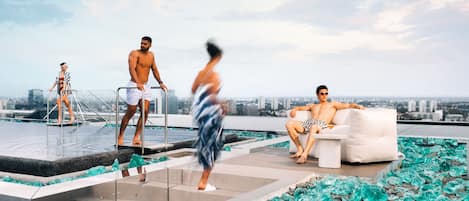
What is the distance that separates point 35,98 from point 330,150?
840 cm

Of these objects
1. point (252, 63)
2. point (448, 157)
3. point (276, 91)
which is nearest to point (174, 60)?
point (252, 63)

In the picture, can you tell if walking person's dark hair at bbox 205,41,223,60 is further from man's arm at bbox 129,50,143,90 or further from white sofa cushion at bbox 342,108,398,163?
man's arm at bbox 129,50,143,90

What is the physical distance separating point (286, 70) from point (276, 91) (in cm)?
82

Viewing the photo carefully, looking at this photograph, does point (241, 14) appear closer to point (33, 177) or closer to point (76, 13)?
point (76, 13)

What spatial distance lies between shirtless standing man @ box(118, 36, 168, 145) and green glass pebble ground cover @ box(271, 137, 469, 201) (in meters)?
2.69

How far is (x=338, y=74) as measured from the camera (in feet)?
39.2

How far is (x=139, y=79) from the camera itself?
5832 mm

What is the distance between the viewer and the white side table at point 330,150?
4.73 m

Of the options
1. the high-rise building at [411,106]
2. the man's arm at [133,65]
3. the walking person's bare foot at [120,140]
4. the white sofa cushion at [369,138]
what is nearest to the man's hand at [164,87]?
the man's arm at [133,65]

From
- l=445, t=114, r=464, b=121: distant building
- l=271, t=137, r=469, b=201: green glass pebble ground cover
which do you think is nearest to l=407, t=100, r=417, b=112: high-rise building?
l=445, t=114, r=464, b=121: distant building

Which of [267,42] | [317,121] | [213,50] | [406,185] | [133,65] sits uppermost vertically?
[267,42]

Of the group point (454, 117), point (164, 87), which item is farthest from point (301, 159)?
point (454, 117)

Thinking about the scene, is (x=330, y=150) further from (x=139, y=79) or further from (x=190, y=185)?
(x=139, y=79)

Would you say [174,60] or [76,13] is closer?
[174,60]
